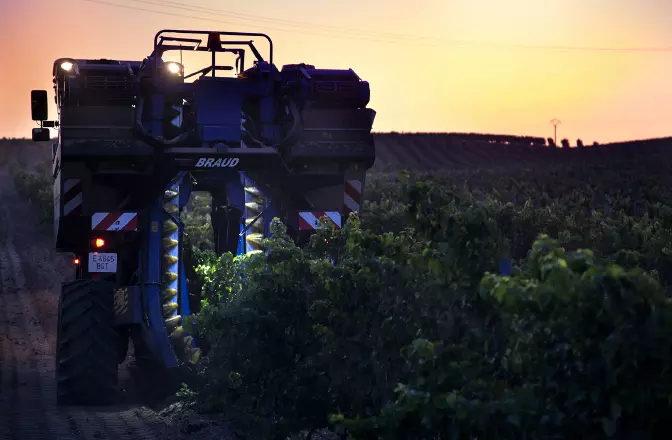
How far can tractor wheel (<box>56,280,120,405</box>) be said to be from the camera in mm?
13141

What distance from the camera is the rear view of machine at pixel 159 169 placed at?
13273mm

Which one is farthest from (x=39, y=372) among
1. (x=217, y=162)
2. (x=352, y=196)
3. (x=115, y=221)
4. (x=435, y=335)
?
(x=435, y=335)

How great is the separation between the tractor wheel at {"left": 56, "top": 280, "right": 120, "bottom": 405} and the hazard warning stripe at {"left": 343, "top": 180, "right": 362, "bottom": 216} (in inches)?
129

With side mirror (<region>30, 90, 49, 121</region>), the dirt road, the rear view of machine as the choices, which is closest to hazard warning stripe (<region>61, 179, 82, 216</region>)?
the rear view of machine

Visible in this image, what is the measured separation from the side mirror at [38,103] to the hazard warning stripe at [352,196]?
3.83 m

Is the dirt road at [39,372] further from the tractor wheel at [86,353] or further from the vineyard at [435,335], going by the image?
the vineyard at [435,335]

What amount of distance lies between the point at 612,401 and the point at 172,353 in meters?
→ 8.45

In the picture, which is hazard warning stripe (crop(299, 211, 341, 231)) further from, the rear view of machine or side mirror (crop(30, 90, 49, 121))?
side mirror (crop(30, 90, 49, 121))

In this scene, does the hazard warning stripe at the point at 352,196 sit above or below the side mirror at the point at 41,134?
below

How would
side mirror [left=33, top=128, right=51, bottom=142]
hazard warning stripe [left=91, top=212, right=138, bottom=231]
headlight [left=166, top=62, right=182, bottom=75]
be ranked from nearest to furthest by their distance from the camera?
hazard warning stripe [left=91, top=212, right=138, bottom=231]
headlight [left=166, top=62, right=182, bottom=75]
side mirror [left=33, top=128, right=51, bottom=142]

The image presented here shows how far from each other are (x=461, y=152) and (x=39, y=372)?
8814cm

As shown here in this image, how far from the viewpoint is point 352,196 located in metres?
14.6

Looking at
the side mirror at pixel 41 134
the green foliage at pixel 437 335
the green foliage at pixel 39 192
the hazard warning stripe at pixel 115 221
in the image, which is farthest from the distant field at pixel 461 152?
the green foliage at pixel 437 335

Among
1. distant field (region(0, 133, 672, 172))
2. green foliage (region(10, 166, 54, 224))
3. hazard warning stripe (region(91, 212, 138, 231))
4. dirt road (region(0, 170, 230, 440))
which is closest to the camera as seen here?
dirt road (region(0, 170, 230, 440))
